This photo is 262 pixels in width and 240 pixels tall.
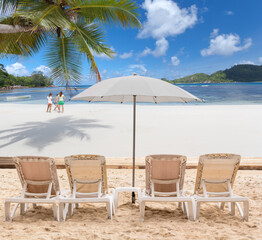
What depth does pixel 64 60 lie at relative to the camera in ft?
29.5

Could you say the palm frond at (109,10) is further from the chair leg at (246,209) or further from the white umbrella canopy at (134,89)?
the chair leg at (246,209)

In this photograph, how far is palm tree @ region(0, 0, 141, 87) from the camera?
7.99m

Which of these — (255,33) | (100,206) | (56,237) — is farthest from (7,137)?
(255,33)

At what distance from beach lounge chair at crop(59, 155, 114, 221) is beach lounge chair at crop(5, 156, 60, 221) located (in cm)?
19

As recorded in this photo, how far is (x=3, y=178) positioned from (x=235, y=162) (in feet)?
15.3

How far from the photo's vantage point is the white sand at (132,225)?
307 cm

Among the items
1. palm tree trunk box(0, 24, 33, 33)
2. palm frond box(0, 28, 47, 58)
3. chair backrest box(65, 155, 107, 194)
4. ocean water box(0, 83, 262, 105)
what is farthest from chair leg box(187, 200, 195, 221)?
ocean water box(0, 83, 262, 105)

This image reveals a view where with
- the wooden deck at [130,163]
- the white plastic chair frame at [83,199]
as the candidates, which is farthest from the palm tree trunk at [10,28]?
the white plastic chair frame at [83,199]

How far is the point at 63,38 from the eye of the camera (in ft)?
31.6

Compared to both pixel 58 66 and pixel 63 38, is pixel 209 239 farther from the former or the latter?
pixel 63 38

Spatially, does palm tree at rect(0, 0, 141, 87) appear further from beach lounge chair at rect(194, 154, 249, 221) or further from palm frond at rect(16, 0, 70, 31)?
beach lounge chair at rect(194, 154, 249, 221)

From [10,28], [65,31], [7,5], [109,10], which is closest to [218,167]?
[10,28]

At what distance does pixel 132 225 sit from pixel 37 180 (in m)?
1.38

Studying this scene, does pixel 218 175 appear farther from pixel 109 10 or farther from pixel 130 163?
pixel 109 10
